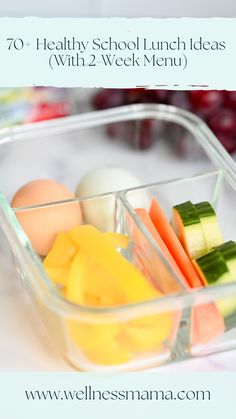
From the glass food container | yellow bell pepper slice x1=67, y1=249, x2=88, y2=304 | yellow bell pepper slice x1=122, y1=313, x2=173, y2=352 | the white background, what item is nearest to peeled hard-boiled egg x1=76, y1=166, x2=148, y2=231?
the glass food container

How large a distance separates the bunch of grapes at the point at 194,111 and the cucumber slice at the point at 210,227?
0.98 ft

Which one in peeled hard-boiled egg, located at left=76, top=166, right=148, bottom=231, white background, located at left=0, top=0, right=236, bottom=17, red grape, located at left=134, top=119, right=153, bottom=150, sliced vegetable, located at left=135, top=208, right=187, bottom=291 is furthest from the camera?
white background, located at left=0, top=0, right=236, bottom=17

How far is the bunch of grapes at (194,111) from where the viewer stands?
52.3 inches

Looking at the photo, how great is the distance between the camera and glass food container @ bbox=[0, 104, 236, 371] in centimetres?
90

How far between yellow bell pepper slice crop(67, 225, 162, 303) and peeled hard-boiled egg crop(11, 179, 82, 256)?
5 centimetres

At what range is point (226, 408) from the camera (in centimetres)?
96

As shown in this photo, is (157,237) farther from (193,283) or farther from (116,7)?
(116,7)

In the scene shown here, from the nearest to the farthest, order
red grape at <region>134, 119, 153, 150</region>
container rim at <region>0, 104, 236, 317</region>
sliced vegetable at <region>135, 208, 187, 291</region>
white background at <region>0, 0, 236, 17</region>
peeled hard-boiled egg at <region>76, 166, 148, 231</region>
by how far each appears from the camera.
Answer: container rim at <region>0, 104, 236, 317</region> → sliced vegetable at <region>135, 208, 187, 291</region> → peeled hard-boiled egg at <region>76, 166, 148, 231</region> → red grape at <region>134, 119, 153, 150</region> → white background at <region>0, 0, 236, 17</region>

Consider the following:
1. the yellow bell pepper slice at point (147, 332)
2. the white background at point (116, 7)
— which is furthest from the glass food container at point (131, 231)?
the white background at point (116, 7)

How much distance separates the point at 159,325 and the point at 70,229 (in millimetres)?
218

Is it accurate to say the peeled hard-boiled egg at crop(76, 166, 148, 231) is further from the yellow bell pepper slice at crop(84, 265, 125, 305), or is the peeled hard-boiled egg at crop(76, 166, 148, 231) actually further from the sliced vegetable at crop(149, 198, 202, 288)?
the yellow bell pepper slice at crop(84, 265, 125, 305)

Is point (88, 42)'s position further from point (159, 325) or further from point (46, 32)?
point (159, 325)

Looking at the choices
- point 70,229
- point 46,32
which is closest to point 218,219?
point 70,229

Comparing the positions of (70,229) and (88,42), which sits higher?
(88,42)
